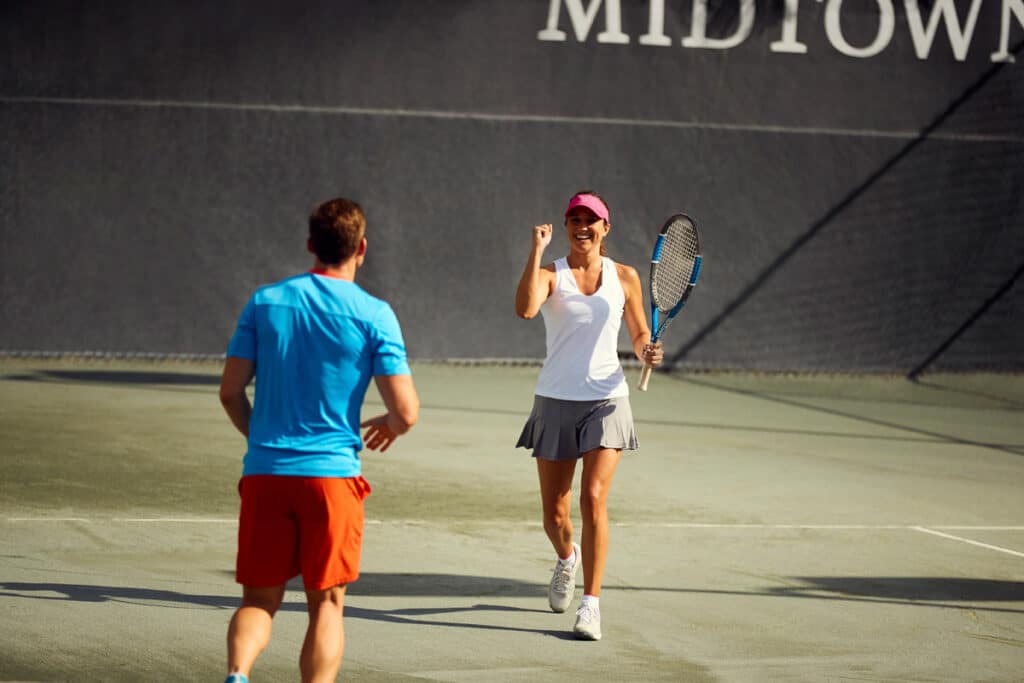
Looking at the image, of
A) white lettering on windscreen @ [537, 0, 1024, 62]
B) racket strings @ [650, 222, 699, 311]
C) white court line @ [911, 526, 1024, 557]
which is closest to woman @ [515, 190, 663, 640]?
racket strings @ [650, 222, 699, 311]

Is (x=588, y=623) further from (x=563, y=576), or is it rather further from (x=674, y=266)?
(x=674, y=266)

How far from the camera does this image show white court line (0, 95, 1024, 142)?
18.0m

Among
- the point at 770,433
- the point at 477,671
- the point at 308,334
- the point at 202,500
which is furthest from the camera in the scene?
the point at 770,433

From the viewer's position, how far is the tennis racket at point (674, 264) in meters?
7.65

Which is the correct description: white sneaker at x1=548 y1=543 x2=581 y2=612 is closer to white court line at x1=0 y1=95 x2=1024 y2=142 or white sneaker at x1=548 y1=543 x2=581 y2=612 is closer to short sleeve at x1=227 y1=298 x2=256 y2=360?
short sleeve at x1=227 y1=298 x2=256 y2=360

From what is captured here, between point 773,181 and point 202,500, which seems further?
point 773,181

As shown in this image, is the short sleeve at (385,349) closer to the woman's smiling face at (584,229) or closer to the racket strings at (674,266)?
the woman's smiling face at (584,229)

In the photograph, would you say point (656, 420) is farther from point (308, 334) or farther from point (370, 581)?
point (308, 334)

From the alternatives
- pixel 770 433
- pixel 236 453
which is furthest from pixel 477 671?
pixel 770 433

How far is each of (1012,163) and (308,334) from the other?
16762mm

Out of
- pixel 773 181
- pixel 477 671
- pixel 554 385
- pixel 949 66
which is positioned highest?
pixel 949 66

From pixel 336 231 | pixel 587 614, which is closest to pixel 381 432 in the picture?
pixel 336 231

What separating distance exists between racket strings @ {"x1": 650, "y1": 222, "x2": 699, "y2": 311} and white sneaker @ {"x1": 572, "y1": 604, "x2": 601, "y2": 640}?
178cm

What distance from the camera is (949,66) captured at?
19469 millimetres
